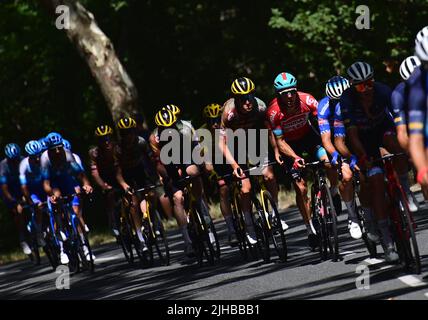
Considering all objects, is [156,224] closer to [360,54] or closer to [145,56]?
[360,54]

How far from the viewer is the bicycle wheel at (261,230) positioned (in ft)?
47.4

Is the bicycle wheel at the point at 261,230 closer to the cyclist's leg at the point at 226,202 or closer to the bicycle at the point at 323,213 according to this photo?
the bicycle at the point at 323,213

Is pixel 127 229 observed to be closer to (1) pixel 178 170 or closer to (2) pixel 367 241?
(1) pixel 178 170

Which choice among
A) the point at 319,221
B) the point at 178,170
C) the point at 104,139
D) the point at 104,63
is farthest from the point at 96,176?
the point at 104,63

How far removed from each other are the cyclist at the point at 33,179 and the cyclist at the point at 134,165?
10.1 feet

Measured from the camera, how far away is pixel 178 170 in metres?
15.8

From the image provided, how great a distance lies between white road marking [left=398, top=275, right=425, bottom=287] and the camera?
34.5ft

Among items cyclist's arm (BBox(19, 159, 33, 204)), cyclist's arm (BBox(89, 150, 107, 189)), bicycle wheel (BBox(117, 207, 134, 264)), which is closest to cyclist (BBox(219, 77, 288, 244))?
bicycle wheel (BBox(117, 207, 134, 264))

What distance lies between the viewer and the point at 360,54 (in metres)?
30.0

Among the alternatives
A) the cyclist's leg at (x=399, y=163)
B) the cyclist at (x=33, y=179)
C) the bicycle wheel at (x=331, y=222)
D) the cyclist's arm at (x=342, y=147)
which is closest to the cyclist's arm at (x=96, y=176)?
the cyclist at (x=33, y=179)

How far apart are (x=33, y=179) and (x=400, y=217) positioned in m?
10.0

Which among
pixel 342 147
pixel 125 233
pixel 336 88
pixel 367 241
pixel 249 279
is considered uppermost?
pixel 336 88
